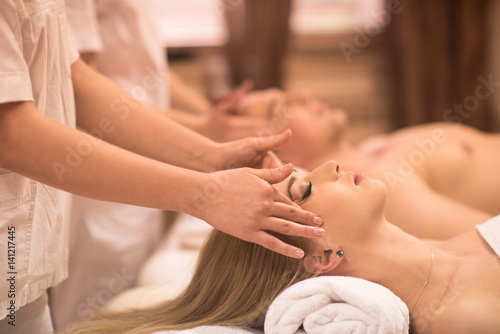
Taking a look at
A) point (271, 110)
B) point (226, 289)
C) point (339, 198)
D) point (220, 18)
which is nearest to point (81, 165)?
point (226, 289)

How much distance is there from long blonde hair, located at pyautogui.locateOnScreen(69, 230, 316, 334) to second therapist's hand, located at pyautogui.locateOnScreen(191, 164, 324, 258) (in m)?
0.16

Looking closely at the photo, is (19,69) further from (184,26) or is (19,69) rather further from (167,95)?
(184,26)

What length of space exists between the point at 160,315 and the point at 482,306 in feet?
2.42

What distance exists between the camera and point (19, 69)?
933 millimetres

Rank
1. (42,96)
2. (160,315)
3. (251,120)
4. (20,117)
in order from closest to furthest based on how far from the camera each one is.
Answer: (20,117), (42,96), (160,315), (251,120)

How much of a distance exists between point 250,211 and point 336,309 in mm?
270

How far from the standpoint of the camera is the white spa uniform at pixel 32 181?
93 centimetres

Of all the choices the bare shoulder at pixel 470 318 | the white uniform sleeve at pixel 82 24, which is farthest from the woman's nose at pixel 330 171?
the white uniform sleeve at pixel 82 24

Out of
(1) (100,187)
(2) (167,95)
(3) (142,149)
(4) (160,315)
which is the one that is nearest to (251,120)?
(2) (167,95)

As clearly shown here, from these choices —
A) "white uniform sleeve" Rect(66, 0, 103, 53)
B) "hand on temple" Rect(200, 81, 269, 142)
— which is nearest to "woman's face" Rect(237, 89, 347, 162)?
"hand on temple" Rect(200, 81, 269, 142)

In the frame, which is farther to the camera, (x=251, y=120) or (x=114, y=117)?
(x=251, y=120)

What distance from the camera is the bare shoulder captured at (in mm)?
972

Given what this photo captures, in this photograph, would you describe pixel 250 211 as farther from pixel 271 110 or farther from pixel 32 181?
pixel 271 110

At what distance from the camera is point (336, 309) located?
99 cm
